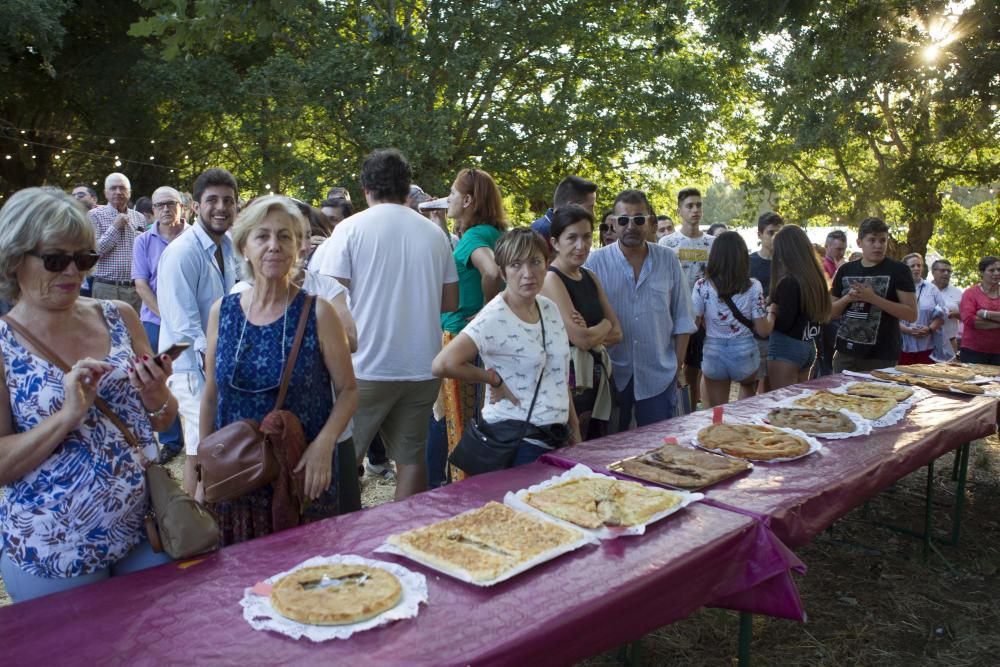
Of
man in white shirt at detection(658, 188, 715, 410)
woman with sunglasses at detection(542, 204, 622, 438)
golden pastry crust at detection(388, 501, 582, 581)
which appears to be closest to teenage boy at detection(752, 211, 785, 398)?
man in white shirt at detection(658, 188, 715, 410)

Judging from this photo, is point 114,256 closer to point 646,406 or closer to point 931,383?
point 646,406

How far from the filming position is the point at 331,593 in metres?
1.64

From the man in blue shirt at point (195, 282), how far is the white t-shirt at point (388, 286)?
51 centimetres

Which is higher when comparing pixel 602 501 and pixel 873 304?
pixel 873 304

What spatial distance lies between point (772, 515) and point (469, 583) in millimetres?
1009

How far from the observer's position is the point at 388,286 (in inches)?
137

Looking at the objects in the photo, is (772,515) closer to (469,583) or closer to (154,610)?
(469,583)

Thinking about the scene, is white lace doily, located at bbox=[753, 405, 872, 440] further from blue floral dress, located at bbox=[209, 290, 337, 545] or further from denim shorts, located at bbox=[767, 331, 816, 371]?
blue floral dress, located at bbox=[209, 290, 337, 545]

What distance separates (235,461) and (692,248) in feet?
15.6

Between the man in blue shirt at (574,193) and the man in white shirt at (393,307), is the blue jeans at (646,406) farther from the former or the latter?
the man in white shirt at (393,307)

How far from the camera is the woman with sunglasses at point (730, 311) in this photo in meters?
5.07

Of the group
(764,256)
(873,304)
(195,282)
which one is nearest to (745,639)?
(195,282)

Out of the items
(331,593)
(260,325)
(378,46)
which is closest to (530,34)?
(378,46)

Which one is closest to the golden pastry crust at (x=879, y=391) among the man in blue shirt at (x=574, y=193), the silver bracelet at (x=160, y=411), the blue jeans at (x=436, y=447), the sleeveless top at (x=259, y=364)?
the man in blue shirt at (x=574, y=193)
